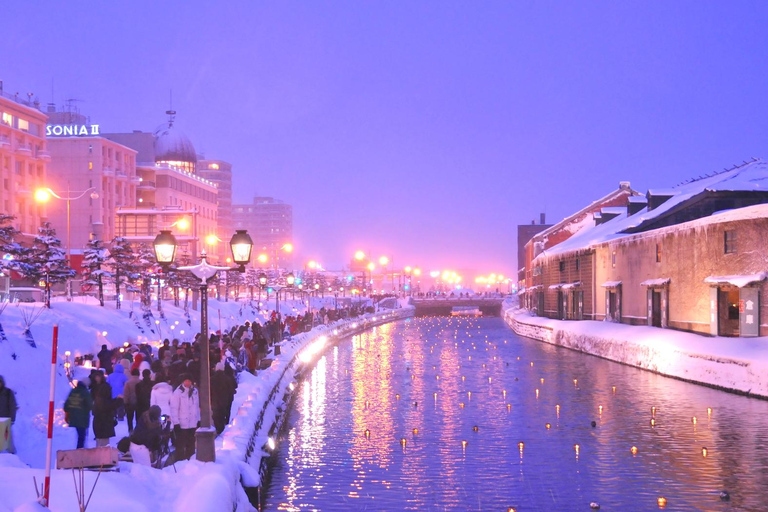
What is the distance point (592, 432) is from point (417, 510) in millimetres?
9786

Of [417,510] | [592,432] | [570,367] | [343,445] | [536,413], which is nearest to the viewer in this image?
[417,510]

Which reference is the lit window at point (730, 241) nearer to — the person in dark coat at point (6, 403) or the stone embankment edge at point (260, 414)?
the stone embankment edge at point (260, 414)

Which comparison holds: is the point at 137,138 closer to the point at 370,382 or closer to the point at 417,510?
the point at 370,382

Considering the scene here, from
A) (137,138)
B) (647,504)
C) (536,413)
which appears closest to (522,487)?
(647,504)

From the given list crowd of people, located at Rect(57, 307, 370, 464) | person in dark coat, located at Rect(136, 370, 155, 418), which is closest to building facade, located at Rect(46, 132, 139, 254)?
crowd of people, located at Rect(57, 307, 370, 464)

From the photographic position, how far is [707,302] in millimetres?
41344

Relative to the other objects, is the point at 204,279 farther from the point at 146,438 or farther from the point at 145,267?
the point at 145,267

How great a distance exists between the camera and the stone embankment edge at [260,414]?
16.6 meters

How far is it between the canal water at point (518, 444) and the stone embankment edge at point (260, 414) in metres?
0.62

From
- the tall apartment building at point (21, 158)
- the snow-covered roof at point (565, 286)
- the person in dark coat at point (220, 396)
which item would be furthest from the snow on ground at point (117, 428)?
the tall apartment building at point (21, 158)

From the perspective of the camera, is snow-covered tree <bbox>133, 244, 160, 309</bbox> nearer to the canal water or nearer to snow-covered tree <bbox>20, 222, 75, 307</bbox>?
snow-covered tree <bbox>20, 222, 75, 307</bbox>

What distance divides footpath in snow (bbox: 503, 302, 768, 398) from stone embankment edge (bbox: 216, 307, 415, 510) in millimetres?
16296

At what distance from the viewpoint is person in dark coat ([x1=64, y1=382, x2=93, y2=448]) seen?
661 inches

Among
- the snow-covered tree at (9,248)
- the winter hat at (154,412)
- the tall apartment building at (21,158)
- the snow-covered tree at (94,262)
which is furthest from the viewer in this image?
the tall apartment building at (21,158)
